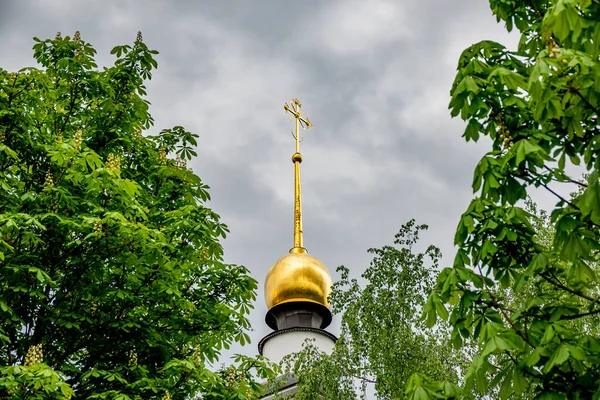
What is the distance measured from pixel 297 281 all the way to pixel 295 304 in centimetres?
91

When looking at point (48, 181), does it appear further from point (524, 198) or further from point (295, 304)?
point (295, 304)

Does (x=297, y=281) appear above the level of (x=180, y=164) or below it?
above

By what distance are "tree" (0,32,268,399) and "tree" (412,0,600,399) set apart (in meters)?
4.24

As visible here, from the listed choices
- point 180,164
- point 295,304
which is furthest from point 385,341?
point 295,304

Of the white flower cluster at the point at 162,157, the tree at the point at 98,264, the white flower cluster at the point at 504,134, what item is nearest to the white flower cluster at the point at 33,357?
the tree at the point at 98,264

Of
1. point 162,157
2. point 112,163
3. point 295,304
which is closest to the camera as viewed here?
point 112,163

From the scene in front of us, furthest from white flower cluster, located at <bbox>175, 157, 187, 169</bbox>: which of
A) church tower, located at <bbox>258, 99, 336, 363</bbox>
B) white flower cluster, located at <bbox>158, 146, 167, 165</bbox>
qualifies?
church tower, located at <bbox>258, 99, 336, 363</bbox>

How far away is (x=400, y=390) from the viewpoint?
11.8m

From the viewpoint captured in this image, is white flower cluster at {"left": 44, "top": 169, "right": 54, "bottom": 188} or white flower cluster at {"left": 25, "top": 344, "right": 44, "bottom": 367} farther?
white flower cluster at {"left": 44, "top": 169, "right": 54, "bottom": 188}

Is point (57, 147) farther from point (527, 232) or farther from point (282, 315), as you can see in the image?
point (282, 315)

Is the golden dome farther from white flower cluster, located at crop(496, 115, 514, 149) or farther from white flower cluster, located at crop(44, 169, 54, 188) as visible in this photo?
white flower cluster, located at crop(496, 115, 514, 149)

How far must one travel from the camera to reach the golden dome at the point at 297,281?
94.4ft

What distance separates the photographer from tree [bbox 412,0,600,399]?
517 cm

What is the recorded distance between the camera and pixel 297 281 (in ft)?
95.2
